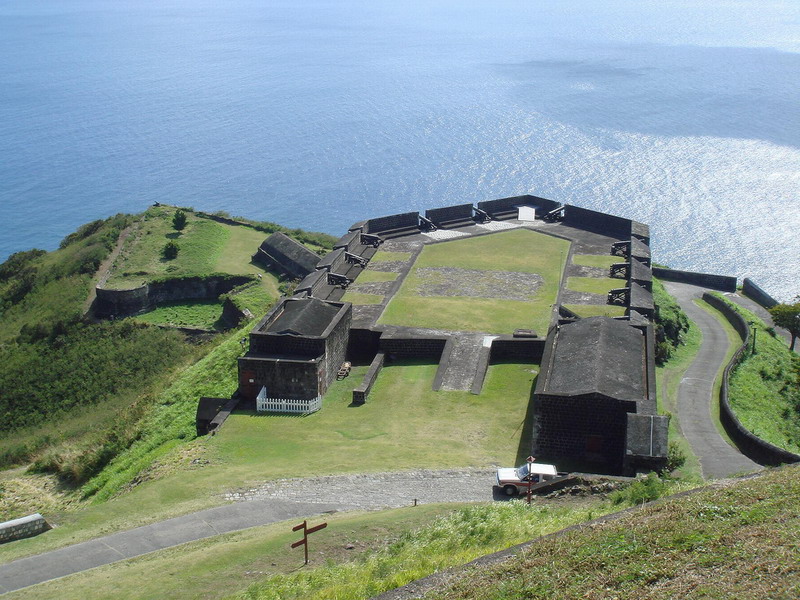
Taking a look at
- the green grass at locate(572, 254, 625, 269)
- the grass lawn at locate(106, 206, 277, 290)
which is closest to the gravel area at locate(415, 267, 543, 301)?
the green grass at locate(572, 254, 625, 269)

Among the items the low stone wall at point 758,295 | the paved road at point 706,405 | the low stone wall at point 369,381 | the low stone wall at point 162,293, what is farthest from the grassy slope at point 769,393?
the low stone wall at point 162,293

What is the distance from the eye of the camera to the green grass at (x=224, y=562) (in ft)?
54.0

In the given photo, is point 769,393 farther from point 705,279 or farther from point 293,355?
point 293,355

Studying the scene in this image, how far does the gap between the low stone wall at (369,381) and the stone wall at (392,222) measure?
50.4 ft

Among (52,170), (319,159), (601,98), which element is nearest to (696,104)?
(601,98)

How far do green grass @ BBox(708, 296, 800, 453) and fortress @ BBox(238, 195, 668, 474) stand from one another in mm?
4425

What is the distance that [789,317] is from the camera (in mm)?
41281

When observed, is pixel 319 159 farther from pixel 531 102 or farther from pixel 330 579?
pixel 330 579

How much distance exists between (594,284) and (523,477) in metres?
18.6

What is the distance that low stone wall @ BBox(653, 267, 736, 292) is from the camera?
163ft

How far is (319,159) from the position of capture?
304 feet

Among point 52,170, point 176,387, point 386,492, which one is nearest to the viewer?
point 386,492

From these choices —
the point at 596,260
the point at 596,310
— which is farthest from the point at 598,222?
the point at 596,310

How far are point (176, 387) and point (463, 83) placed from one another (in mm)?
96566
